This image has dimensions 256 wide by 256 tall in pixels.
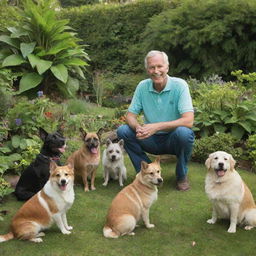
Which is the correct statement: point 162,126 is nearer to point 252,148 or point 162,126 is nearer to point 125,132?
point 125,132

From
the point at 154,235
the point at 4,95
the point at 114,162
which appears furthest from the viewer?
the point at 4,95

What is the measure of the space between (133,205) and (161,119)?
1.47 metres

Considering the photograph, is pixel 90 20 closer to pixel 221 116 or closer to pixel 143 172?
pixel 221 116

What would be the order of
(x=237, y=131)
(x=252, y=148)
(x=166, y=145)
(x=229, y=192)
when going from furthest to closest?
(x=237, y=131) → (x=252, y=148) → (x=166, y=145) → (x=229, y=192)

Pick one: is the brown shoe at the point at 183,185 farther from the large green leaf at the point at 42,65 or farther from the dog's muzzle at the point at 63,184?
the large green leaf at the point at 42,65

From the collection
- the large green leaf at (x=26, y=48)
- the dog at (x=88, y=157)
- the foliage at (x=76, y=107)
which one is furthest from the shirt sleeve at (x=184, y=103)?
the large green leaf at (x=26, y=48)

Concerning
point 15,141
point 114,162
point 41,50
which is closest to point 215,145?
point 114,162

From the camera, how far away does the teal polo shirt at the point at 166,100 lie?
4.91 metres

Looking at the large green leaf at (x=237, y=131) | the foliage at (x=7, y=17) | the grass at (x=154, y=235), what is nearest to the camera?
the grass at (x=154, y=235)

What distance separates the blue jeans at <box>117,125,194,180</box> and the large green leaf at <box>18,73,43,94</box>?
12.6ft

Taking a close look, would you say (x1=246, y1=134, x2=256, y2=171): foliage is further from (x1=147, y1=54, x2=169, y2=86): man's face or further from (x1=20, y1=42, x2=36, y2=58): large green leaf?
(x1=20, y1=42, x2=36, y2=58): large green leaf

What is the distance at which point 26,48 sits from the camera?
8.55m

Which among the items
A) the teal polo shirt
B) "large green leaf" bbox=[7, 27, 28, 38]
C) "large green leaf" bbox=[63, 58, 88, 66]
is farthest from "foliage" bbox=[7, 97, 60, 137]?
"large green leaf" bbox=[7, 27, 28, 38]

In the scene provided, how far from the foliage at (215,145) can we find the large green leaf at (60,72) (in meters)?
3.64
